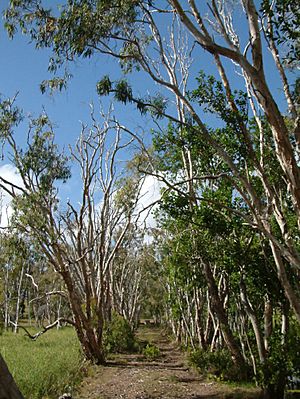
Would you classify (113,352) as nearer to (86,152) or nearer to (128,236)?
(128,236)

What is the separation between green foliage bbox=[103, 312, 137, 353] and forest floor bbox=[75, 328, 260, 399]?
12.3 ft

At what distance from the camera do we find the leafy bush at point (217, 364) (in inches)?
471

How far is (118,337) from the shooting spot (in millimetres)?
20266

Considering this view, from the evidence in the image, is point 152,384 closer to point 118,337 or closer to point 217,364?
point 217,364

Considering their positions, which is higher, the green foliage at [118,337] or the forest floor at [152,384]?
the green foliage at [118,337]

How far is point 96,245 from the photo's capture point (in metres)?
19.0

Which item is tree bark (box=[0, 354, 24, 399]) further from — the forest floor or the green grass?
the forest floor

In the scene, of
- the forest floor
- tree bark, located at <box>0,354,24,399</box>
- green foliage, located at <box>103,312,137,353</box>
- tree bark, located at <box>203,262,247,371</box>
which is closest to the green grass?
the forest floor

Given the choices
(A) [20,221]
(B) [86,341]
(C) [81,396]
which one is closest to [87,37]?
(A) [20,221]

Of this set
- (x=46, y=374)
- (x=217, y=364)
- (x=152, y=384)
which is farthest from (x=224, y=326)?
(x=46, y=374)

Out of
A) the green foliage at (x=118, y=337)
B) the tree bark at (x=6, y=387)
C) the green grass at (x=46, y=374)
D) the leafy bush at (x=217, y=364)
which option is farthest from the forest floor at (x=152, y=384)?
the tree bark at (x=6, y=387)

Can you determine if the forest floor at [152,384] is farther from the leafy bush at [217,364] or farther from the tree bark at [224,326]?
the tree bark at [224,326]

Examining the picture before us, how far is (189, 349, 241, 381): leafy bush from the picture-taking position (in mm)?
11969

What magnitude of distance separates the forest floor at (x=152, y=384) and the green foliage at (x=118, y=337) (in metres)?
3.75
